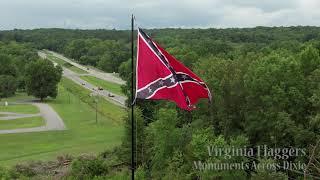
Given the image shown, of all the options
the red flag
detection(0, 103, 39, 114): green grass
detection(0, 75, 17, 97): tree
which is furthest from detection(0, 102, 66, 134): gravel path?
the red flag

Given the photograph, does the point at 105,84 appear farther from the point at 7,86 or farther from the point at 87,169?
the point at 87,169

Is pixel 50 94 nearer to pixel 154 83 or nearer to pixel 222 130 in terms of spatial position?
pixel 222 130

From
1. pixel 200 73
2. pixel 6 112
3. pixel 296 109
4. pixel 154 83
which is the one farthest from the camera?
pixel 6 112

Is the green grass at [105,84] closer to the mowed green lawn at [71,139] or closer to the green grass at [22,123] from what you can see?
the mowed green lawn at [71,139]

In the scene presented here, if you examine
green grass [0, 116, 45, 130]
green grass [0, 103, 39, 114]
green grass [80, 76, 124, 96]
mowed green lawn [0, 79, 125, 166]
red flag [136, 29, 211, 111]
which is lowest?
green grass [80, 76, 124, 96]

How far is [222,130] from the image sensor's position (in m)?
45.2

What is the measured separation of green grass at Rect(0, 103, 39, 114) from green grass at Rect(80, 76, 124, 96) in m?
24.8

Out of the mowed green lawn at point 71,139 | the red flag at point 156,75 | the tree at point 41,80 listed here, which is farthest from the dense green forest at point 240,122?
the tree at point 41,80

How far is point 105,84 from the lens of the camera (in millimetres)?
132000

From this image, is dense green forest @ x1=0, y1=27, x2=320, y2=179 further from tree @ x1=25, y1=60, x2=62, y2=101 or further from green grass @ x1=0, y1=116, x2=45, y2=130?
tree @ x1=25, y1=60, x2=62, y2=101

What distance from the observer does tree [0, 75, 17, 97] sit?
10250 centimetres

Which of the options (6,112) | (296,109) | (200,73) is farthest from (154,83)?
(6,112)

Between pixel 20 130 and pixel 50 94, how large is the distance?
118 ft

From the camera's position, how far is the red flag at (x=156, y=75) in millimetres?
13562
